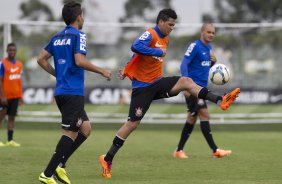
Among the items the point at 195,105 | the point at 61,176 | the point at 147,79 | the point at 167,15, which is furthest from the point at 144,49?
the point at 195,105

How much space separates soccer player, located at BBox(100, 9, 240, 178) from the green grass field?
22.7 inches

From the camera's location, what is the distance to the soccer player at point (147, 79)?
10.8 metres

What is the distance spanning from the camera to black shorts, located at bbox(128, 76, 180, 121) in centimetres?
1100

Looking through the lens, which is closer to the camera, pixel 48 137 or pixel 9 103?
pixel 9 103

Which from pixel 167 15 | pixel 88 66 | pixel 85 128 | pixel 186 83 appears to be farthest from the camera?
pixel 167 15

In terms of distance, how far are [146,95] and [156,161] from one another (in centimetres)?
212

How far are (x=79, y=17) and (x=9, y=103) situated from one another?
7.85 m

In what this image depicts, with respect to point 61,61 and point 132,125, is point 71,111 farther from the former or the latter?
point 132,125

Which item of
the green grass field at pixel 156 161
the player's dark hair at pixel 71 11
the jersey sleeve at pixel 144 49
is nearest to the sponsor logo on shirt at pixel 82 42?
the player's dark hair at pixel 71 11

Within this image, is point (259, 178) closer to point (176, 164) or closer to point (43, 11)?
point (176, 164)

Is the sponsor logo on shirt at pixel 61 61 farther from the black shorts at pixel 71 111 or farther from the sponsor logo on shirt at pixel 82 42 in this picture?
the black shorts at pixel 71 111

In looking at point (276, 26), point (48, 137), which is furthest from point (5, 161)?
point (276, 26)

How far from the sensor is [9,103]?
671 inches

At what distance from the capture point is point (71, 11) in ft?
31.4
